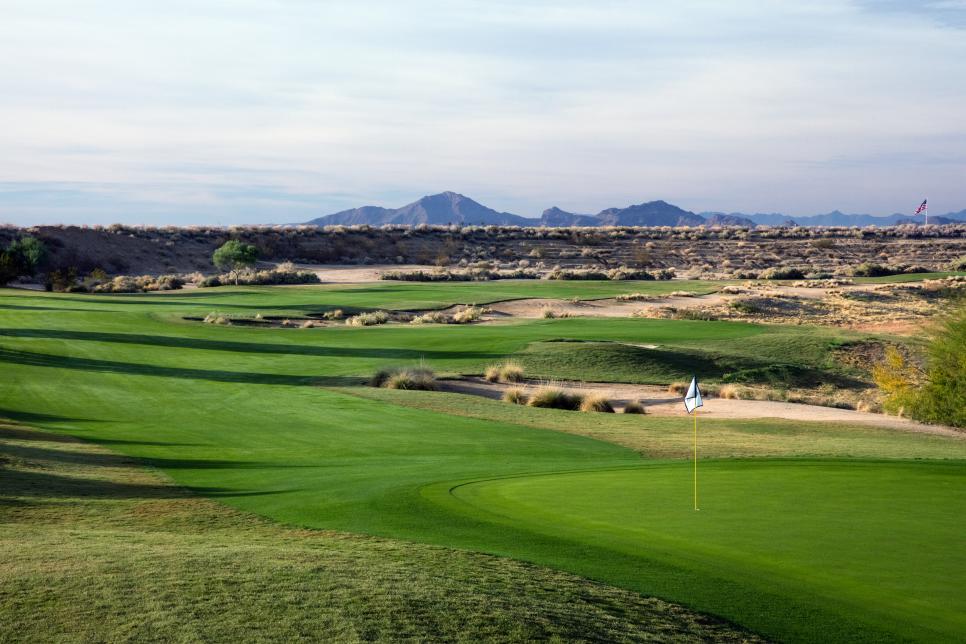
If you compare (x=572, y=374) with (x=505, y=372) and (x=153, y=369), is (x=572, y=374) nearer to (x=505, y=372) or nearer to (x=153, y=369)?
(x=505, y=372)

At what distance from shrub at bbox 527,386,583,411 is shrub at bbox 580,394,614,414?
0.60 feet

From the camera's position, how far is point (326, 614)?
6.97m

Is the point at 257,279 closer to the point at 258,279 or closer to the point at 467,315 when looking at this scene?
the point at 258,279

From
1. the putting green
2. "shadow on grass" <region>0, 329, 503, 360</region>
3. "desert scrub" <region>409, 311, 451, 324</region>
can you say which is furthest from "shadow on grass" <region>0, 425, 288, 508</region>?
"desert scrub" <region>409, 311, 451, 324</region>

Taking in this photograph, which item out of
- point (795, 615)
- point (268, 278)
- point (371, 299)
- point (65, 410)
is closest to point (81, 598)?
point (795, 615)

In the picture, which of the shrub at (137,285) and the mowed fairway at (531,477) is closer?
the mowed fairway at (531,477)

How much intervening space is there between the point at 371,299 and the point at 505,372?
25150 millimetres

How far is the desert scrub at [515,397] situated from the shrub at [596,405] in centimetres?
162

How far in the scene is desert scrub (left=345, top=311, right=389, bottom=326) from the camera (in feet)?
152

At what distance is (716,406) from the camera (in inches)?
1109

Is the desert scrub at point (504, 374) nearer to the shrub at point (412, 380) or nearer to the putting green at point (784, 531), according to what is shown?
the shrub at point (412, 380)

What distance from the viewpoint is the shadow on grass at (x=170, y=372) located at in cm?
2966

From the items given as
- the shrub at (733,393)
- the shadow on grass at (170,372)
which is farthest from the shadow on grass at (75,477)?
the shrub at (733,393)

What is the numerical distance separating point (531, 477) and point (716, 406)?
51.0 ft
